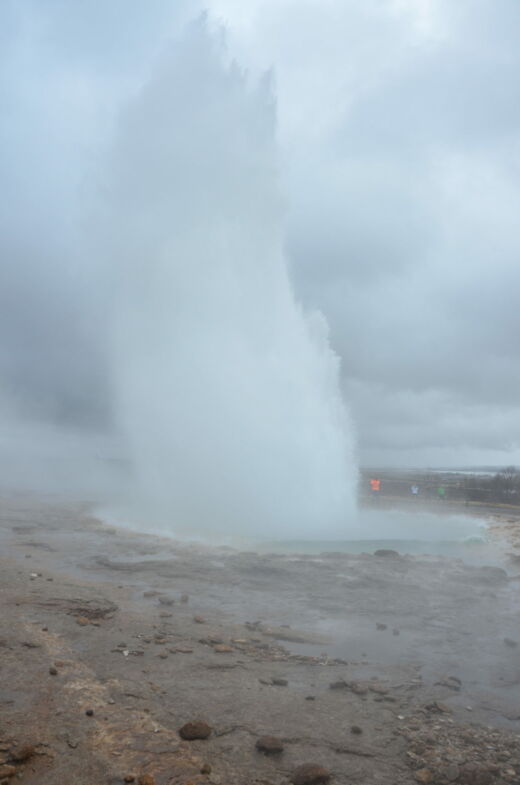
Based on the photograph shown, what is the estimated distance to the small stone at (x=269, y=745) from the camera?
5.14 meters

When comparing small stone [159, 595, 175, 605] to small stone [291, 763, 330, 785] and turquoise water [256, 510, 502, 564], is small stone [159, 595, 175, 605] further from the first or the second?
turquoise water [256, 510, 502, 564]

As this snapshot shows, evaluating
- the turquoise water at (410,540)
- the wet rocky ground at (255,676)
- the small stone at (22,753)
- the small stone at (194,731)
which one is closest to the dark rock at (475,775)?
the wet rocky ground at (255,676)

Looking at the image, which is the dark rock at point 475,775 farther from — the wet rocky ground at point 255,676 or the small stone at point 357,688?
the small stone at point 357,688

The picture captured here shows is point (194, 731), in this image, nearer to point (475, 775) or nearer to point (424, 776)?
point (424, 776)

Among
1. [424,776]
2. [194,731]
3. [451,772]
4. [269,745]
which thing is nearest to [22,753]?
[194,731]

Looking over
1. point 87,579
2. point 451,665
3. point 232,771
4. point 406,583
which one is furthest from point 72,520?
point 232,771

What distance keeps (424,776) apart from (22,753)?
3218 millimetres

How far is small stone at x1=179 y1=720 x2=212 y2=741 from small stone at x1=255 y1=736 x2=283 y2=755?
48 centimetres

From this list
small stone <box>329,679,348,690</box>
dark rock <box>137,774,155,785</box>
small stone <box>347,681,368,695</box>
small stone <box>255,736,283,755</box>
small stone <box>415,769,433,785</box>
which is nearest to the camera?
dark rock <box>137,774,155,785</box>

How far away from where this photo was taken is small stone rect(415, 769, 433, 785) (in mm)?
4797

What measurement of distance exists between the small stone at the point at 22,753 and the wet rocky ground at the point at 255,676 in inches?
0.7

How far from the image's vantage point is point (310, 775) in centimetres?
471

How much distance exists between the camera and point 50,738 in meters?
5.12

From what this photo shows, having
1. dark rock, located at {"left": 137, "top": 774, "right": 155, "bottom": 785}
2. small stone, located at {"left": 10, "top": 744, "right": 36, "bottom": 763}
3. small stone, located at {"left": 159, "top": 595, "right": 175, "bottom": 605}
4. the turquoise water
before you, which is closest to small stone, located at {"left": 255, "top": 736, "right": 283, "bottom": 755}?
dark rock, located at {"left": 137, "top": 774, "right": 155, "bottom": 785}
